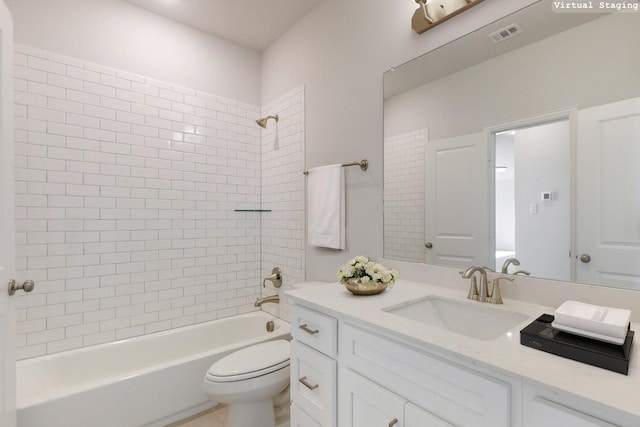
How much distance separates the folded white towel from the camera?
0.72 m

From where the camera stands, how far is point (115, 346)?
2.09 metres

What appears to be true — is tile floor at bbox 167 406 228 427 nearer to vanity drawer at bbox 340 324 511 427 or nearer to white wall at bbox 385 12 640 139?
vanity drawer at bbox 340 324 511 427

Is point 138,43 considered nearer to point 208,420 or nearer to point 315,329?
point 315,329

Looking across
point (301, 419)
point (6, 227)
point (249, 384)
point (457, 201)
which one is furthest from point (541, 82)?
point (6, 227)

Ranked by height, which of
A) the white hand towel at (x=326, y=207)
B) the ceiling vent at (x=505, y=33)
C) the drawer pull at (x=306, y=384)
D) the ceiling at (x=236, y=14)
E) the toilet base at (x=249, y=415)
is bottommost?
the toilet base at (x=249, y=415)

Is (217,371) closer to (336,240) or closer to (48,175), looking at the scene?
(336,240)

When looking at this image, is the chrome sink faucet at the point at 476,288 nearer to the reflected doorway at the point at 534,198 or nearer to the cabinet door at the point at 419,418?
the reflected doorway at the point at 534,198

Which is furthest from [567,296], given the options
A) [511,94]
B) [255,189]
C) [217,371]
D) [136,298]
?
[136,298]

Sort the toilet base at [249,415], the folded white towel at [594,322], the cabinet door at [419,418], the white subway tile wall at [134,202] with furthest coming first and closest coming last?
the white subway tile wall at [134,202]
the toilet base at [249,415]
the cabinet door at [419,418]
the folded white towel at [594,322]

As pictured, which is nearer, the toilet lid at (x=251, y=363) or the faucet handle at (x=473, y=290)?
the faucet handle at (x=473, y=290)

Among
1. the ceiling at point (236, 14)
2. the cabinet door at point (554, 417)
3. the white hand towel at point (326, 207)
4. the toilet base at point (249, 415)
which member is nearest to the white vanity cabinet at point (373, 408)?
the cabinet door at point (554, 417)

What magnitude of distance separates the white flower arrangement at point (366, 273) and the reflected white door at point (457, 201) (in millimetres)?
301

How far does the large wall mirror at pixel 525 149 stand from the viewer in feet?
3.32

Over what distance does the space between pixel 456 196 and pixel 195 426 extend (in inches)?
82.4
